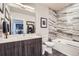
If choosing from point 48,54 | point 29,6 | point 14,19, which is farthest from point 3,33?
point 48,54

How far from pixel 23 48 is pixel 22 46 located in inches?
1.9

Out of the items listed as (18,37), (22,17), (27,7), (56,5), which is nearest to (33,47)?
(18,37)

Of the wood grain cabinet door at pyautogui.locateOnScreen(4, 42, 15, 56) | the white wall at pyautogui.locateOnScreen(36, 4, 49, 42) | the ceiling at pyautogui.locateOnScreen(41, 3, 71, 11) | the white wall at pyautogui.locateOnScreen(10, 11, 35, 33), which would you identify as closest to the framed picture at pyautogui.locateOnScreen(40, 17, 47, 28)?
the white wall at pyautogui.locateOnScreen(36, 4, 49, 42)

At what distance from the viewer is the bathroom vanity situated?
1.79 m

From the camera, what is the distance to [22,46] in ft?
6.42

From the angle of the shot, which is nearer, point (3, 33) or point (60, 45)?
point (3, 33)

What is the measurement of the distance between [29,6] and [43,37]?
2.40ft

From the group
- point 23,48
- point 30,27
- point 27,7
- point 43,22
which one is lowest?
point 23,48

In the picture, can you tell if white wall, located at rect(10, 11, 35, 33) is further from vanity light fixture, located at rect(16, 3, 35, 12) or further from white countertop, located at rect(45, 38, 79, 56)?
white countertop, located at rect(45, 38, 79, 56)

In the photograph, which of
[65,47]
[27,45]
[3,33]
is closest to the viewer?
[3,33]

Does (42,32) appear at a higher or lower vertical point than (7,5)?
lower

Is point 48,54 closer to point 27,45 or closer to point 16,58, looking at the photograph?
point 27,45

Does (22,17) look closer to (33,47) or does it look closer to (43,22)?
(43,22)

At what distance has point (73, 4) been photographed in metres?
2.05
